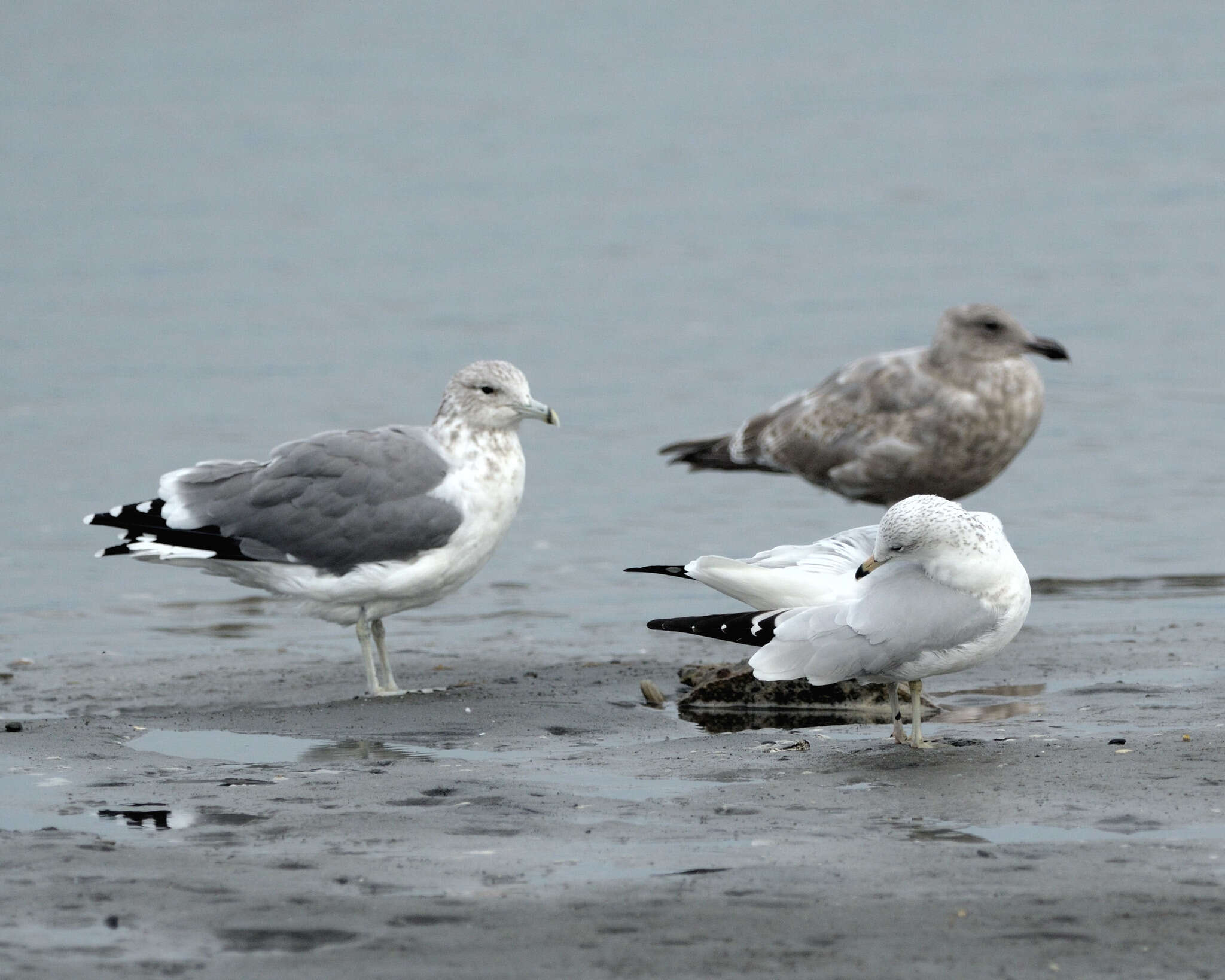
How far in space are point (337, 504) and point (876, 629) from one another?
2621 millimetres

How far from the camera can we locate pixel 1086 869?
16.1 ft

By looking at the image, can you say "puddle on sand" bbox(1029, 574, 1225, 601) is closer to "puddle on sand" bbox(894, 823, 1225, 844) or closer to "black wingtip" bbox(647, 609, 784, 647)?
"black wingtip" bbox(647, 609, 784, 647)

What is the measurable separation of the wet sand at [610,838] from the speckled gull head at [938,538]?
591mm

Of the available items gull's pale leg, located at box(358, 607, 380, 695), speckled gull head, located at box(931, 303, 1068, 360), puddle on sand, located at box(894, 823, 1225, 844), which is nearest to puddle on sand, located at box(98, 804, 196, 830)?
puddle on sand, located at box(894, 823, 1225, 844)

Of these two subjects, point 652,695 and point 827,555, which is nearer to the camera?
point 827,555

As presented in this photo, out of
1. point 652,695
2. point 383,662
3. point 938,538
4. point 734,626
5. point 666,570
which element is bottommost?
point 652,695

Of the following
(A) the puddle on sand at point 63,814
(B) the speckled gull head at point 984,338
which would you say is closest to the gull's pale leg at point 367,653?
(A) the puddle on sand at point 63,814

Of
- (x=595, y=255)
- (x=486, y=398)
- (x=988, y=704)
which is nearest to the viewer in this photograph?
(x=988, y=704)

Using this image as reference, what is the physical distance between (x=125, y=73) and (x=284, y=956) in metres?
34.3

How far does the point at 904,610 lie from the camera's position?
642cm

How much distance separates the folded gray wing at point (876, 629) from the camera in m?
6.38

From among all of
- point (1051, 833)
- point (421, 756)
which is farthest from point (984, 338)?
point (1051, 833)

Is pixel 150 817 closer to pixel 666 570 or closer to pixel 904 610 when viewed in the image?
pixel 666 570

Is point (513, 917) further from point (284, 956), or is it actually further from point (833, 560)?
point (833, 560)
